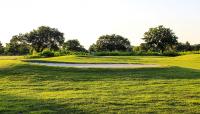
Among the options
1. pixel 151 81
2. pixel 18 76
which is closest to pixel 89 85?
pixel 151 81

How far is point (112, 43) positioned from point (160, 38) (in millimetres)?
30517

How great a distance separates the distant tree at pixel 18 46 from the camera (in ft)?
355

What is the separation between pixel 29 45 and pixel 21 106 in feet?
348

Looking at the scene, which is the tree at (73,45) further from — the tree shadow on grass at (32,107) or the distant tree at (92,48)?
the tree shadow on grass at (32,107)

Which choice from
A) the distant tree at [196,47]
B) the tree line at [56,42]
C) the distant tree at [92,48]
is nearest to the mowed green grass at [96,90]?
the tree line at [56,42]

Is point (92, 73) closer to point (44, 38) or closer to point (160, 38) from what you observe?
point (160, 38)

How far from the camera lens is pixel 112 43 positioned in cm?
13712

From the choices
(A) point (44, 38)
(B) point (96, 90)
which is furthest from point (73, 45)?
(B) point (96, 90)

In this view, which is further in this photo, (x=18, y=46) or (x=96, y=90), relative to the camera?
(x=18, y=46)

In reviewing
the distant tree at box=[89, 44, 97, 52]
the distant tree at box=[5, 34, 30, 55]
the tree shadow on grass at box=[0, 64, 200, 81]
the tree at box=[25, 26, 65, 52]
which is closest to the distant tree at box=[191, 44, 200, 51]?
the distant tree at box=[89, 44, 97, 52]

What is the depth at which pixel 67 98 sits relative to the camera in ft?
40.8

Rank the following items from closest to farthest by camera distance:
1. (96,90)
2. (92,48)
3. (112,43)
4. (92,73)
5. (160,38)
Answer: (96,90) < (92,73) < (160,38) < (112,43) < (92,48)

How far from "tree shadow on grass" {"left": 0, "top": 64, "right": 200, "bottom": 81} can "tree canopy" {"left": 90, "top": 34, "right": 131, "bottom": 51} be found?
112 meters

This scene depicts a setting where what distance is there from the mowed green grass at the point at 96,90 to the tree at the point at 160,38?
287ft
